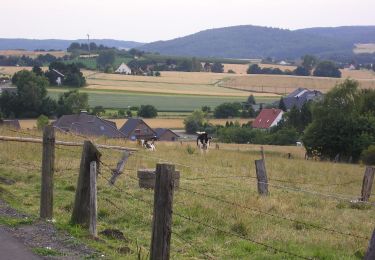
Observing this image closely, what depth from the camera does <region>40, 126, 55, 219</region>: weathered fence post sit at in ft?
32.0

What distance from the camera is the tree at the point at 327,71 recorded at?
155 metres

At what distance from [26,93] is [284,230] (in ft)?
181

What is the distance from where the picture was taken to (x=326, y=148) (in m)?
52.7

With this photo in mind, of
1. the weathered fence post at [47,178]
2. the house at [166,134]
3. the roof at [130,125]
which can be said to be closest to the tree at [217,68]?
the house at [166,134]

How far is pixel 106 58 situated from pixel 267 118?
71781 millimetres

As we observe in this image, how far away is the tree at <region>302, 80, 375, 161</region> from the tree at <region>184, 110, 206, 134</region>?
66.7 feet

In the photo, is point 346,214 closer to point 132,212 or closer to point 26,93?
point 132,212

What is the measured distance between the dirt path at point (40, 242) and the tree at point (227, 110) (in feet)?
257

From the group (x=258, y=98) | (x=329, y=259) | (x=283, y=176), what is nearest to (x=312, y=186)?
(x=283, y=176)

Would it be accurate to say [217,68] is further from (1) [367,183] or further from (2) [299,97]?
(1) [367,183]

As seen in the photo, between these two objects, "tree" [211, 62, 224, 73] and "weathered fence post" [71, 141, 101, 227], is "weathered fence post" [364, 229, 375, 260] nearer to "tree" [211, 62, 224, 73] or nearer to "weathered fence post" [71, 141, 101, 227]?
"weathered fence post" [71, 141, 101, 227]

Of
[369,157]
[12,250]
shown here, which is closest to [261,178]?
[12,250]

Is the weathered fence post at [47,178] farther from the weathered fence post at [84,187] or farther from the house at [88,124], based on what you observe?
the house at [88,124]

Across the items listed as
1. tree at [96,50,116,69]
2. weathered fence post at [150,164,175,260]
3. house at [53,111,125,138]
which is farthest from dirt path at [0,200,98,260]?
tree at [96,50,116,69]
